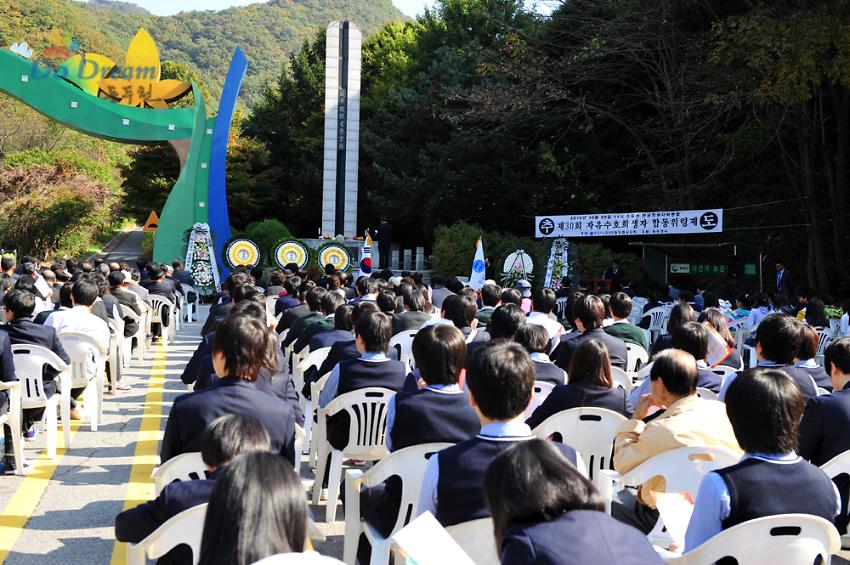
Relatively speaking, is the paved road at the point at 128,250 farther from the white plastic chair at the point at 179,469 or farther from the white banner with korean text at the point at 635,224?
the white plastic chair at the point at 179,469

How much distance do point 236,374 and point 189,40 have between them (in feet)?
321

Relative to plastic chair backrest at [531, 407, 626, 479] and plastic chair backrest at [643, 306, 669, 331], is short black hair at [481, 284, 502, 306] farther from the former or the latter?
plastic chair backrest at [531, 407, 626, 479]

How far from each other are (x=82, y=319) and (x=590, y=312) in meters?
4.30

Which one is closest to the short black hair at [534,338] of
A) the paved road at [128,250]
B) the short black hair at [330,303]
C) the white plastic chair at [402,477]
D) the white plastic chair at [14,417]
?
the white plastic chair at [402,477]

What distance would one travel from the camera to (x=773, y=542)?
9.04ft

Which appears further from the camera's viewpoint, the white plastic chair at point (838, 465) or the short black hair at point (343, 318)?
the short black hair at point (343, 318)

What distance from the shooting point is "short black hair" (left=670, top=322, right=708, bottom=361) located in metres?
5.26

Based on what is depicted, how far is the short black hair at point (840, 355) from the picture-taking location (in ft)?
15.2

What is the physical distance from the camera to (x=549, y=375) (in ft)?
17.9

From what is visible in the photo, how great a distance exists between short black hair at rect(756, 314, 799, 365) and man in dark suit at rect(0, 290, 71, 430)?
192 inches

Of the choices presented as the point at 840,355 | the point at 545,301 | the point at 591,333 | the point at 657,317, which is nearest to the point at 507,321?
the point at 591,333

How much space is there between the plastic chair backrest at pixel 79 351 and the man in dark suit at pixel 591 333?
385cm

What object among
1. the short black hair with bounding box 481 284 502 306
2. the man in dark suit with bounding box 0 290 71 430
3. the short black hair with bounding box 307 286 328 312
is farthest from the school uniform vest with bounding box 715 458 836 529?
the short black hair with bounding box 481 284 502 306

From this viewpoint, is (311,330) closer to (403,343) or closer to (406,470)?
(403,343)
